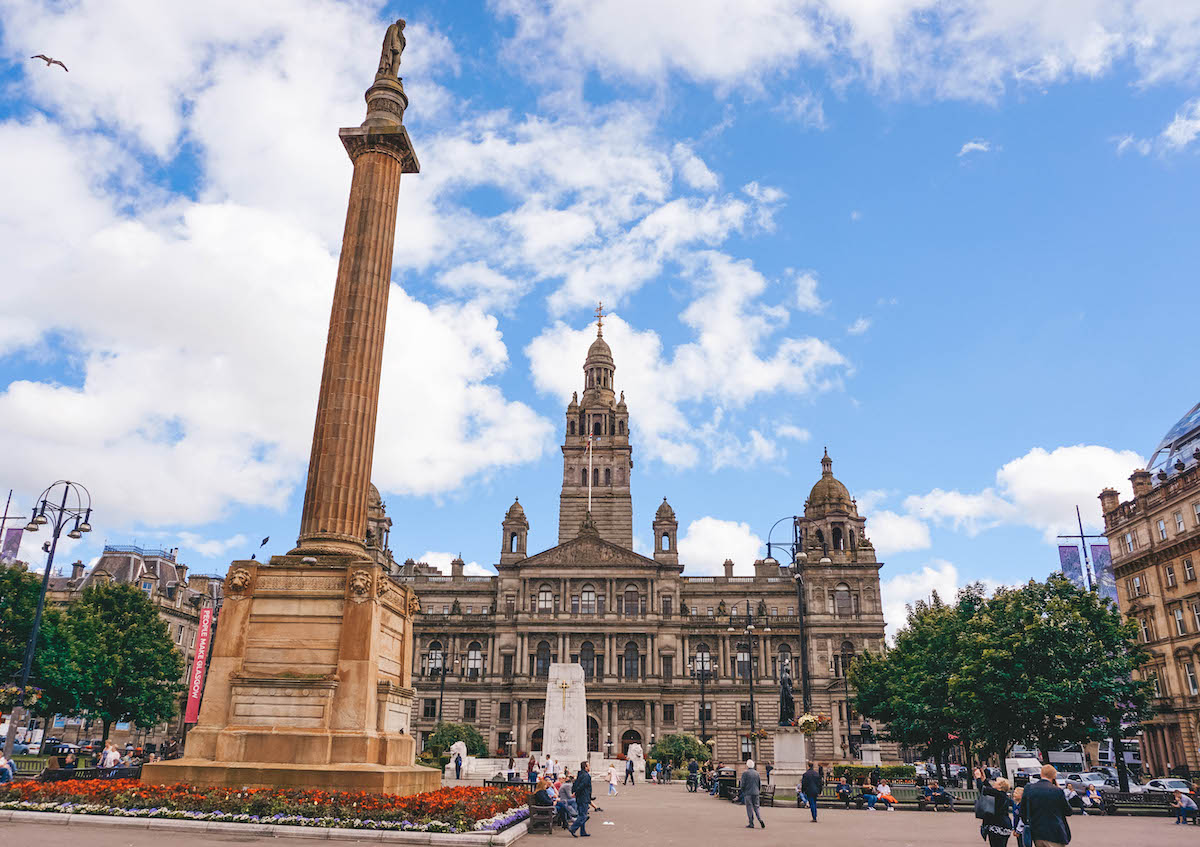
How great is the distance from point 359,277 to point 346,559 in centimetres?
710

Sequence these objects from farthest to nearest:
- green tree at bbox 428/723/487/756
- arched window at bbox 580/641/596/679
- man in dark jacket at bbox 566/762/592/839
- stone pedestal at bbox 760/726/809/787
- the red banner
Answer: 1. arched window at bbox 580/641/596/679
2. green tree at bbox 428/723/487/756
3. the red banner
4. stone pedestal at bbox 760/726/809/787
5. man in dark jacket at bbox 566/762/592/839

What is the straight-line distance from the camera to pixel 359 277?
20.7 metres

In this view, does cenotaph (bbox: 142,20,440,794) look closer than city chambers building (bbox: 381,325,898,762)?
Yes

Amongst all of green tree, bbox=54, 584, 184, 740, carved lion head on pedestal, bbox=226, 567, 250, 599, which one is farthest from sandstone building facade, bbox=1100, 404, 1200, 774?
green tree, bbox=54, 584, 184, 740

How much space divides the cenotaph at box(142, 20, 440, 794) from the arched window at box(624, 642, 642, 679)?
192 ft

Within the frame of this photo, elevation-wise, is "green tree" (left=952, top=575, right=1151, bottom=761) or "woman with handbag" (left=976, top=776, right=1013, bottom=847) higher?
"green tree" (left=952, top=575, right=1151, bottom=761)

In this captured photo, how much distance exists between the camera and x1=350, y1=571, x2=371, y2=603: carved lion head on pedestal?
56.6 ft

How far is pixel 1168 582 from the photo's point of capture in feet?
172

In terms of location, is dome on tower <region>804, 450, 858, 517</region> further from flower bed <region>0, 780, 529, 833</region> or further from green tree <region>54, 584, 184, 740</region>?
flower bed <region>0, 780, 529, 833</region>

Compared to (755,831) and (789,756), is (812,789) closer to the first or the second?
(755,831)

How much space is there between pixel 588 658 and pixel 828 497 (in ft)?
91.1

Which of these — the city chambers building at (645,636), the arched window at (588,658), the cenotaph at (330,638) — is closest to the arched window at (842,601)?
the city chambers building at (645,636)

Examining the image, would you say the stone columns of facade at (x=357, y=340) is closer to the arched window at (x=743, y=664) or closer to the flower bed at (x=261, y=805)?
the flower bed at (x=261, y=805)

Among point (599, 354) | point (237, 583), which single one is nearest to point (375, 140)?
point (237, 583)
